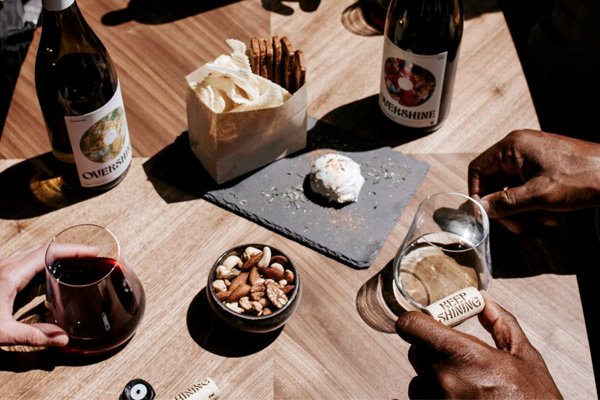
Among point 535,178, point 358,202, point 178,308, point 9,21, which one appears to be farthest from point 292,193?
point 9,21

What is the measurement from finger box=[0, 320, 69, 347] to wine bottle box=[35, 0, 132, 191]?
0.92ft

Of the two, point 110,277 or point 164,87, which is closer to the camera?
point 110,277

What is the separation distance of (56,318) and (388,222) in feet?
1.79

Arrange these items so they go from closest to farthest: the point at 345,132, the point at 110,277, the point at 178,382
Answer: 1. the point at 110,277
2. the point at 178,382
3. the point at 345,132

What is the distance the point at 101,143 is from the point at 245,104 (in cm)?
24

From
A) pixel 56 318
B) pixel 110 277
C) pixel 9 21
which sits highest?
pixel 110 277

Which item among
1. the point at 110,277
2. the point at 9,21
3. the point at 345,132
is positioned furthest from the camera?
the point at 9,21

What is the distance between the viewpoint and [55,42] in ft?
3.49

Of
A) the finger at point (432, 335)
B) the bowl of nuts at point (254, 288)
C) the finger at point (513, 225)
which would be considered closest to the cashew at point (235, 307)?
the bowl of nuts at point (254, 288)

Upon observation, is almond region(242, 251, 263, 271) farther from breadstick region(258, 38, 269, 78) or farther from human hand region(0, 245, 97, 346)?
breadstick region(258, 38, 269, 78)

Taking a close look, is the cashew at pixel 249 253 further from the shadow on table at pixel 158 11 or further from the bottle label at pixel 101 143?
the shadow on table at pixel 158 11

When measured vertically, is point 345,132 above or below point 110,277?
below

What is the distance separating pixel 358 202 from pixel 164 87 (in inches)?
18.2

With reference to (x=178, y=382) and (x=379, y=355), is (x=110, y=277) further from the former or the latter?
(x=379, y=355)
